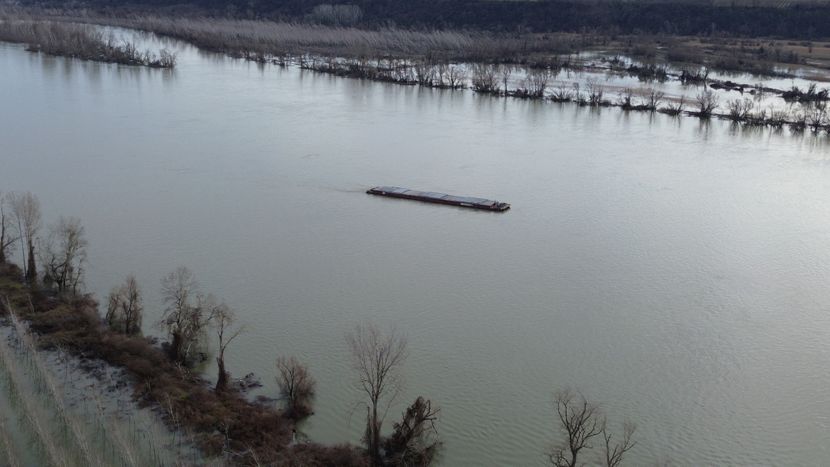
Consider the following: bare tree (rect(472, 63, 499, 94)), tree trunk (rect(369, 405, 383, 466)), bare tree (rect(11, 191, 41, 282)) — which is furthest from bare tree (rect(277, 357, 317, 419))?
bare tree (rect(472, 63, 499, 94))

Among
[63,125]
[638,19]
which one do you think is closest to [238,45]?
[63,125]

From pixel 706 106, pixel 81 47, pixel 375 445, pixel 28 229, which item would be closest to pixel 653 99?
pixel 706 106

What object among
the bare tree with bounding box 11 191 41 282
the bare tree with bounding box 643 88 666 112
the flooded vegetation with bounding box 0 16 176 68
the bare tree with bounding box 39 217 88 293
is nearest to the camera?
the bare tree with bounding box 39 217 88 293

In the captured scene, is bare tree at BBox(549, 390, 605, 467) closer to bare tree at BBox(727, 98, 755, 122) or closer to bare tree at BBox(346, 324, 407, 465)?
bare tree at BBox(346, 324, 407, 465)

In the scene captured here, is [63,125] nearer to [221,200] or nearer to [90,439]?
[221,200]

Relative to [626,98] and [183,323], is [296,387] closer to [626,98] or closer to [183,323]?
A: [183,323]

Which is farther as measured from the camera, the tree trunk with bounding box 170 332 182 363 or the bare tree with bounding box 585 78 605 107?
the bare tree with bounding box 585 78 605 107

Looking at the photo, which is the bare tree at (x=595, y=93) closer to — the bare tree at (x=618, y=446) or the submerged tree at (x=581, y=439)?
the submerged tree at (x=581, y=439)

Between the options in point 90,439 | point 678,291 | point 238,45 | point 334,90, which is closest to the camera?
point 90,439
